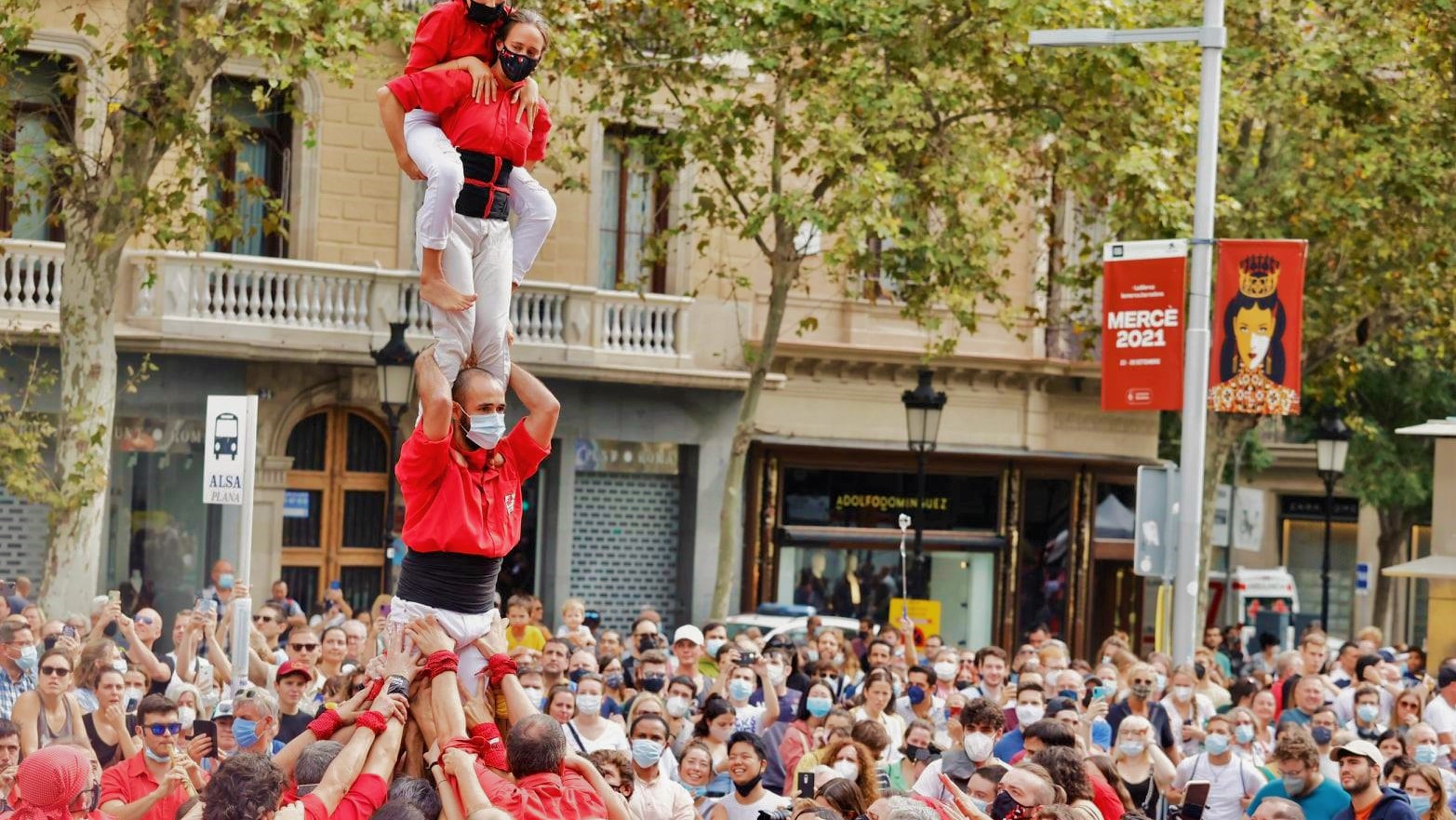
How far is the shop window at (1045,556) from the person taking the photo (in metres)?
35.1

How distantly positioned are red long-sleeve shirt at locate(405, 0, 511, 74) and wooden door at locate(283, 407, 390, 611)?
1979cm

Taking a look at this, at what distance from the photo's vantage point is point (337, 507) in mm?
29672

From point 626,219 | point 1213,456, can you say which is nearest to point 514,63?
point 626,219

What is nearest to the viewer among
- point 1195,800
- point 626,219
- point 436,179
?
point 436,179

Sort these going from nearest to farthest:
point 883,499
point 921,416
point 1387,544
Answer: point 921,416 < point 883,499 < point 1387,544

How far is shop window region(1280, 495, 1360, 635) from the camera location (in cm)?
4722

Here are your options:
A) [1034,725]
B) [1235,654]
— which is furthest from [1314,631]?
[1034,725]

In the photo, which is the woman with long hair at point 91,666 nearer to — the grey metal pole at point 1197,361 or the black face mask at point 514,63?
the black face mask at point 514,63

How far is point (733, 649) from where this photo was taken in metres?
16.5

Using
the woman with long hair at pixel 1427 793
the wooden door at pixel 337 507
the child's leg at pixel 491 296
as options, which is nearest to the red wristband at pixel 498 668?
the child's leg at pixel 491 296

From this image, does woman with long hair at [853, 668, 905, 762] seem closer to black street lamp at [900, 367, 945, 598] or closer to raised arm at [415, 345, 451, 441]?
raised arm at [415, 345, 451, 441]

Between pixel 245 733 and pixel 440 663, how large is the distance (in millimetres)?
2851

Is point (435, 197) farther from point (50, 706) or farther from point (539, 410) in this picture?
point (50, 706)

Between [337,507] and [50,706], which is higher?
[337,507]
